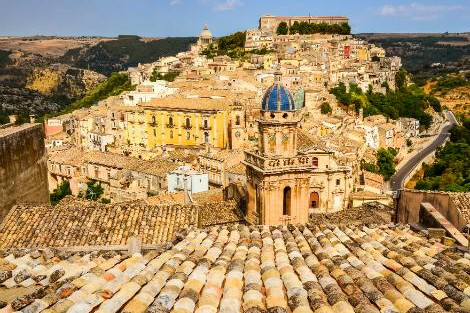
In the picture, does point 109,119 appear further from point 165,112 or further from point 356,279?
point 356,279

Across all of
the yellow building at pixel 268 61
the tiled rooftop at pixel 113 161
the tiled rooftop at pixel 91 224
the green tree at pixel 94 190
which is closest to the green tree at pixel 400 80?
the yellow building at pixel 268 61

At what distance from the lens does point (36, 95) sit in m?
117

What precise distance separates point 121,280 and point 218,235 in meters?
2.87

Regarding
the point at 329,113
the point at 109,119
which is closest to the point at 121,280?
the point at 109,119

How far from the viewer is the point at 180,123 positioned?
46062 mm

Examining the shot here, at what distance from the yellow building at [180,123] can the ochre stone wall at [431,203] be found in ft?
103

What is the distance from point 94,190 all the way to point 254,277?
35039 mm

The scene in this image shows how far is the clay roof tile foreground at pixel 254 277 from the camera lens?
14.2 feet

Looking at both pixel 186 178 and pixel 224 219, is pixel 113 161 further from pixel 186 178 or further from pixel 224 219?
pixel 224 219

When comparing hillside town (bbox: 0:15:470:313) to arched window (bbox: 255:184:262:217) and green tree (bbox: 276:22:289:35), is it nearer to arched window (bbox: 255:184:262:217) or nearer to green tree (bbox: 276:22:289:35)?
arched window (bbox: 255:184:262:217)

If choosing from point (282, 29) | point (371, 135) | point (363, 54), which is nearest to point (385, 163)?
point (371, 135)

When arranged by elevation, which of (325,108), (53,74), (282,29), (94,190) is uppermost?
(282,29)

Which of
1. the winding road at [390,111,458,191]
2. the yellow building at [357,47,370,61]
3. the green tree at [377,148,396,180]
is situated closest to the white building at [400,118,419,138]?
the winding road at [390,111,458,191]

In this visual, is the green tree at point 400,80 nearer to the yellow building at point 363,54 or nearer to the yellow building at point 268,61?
the yellow building at point 363,54
